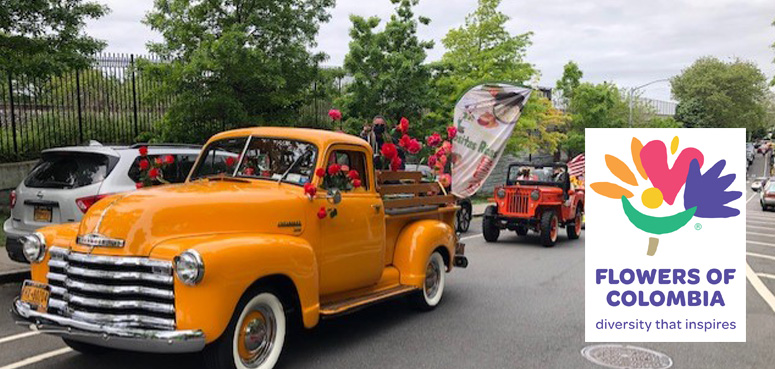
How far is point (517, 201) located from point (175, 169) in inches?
325

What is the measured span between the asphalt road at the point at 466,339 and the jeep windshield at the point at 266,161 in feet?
5.29

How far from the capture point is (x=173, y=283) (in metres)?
4.25

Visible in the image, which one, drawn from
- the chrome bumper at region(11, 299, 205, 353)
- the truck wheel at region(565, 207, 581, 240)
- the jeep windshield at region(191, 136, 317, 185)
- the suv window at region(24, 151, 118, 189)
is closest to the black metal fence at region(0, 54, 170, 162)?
the suv window at region(24, 151, 118, 189)

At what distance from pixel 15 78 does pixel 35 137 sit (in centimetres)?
165

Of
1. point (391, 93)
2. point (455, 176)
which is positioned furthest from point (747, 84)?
point (455, 176)

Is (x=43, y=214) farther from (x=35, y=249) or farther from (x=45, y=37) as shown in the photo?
(x=45, y=37)

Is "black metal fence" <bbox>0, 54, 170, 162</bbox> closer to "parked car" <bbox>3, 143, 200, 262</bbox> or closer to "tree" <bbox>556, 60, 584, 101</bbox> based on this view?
"parked car" <bbox>3, 143, 200, 262</bbox>

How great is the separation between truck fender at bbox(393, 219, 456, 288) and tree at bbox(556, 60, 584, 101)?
3752 cm

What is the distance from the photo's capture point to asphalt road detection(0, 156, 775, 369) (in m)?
5.36

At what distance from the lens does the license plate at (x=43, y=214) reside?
7.58 m

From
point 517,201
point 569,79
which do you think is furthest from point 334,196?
point 569,79

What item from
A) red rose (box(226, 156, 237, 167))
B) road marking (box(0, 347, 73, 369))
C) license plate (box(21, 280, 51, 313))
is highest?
red rose (box(226, 156, 237, 167))

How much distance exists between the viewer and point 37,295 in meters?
4.72

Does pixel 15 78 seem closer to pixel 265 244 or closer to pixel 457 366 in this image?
pixel 265 244
